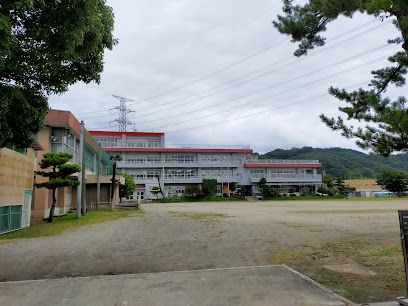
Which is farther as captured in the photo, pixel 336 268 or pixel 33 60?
pixel 336 268

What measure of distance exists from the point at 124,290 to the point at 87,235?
9018 mm

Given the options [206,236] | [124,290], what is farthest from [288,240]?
[124,290]

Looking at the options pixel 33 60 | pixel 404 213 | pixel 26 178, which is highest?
pixel 33 60

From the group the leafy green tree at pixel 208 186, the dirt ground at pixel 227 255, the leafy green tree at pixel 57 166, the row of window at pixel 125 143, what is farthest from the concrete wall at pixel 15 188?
the row of window at pixel 125 143

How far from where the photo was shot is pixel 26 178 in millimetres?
18156

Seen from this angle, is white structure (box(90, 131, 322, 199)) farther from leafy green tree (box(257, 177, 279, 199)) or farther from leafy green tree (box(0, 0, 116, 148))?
→ leafy green tree (box(0, 0, 116, 148))

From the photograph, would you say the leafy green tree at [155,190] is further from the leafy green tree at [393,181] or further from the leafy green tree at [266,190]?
the leafy green tree at [393,181]

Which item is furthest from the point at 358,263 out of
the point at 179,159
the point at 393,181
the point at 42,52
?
the point at 393,181

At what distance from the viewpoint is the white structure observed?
234ft

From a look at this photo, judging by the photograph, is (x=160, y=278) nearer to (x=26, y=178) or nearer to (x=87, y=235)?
(x=87, y=235)

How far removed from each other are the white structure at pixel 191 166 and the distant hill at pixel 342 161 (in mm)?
29557

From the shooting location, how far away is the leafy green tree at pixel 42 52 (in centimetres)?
573

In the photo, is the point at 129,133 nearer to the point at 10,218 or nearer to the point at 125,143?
the point at 125,143

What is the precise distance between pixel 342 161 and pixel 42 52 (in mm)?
119876
